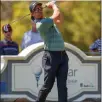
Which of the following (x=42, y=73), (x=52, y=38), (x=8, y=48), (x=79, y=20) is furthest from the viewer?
(x=79, y=20)

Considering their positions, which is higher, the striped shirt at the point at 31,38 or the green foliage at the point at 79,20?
the green foliage at the point at 79,20

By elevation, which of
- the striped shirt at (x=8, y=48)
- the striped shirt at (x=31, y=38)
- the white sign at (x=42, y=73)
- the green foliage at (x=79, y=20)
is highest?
the green foliage at (x=79, y=20)

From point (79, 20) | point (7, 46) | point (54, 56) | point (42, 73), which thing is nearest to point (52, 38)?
point (54, 56)

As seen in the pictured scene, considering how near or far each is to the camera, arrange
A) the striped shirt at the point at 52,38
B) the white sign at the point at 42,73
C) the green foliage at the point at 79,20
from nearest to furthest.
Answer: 1. the striped shirt at the point at 52,38
2. the white sign at the point at 42,73
3. the green foliage at the point at 79,20

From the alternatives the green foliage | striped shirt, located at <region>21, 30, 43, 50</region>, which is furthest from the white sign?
the green foliage

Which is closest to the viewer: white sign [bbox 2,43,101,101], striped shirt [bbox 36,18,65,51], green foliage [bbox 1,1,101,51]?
striped shirt [bbox 36,18,65,51]

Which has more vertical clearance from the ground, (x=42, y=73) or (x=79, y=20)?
(x=79, y=20)

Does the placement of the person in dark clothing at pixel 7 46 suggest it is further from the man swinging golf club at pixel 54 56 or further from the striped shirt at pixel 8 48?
the man swinging golf club at pixel 54 56

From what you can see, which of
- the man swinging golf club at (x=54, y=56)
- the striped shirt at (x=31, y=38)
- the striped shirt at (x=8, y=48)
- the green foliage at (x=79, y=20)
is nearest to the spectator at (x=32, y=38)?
the striped shirt at (x=31, y=38)

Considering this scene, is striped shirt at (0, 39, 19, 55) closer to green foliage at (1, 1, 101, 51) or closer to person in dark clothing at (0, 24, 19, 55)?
person in dark clothing at (0, 24, 19, 55)

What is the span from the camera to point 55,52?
19.7ft

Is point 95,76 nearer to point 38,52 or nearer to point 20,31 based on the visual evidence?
point 38,52

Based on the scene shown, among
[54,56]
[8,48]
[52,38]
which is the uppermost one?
[52,38]

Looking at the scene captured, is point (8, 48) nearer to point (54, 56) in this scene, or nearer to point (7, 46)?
point (7, 46)
